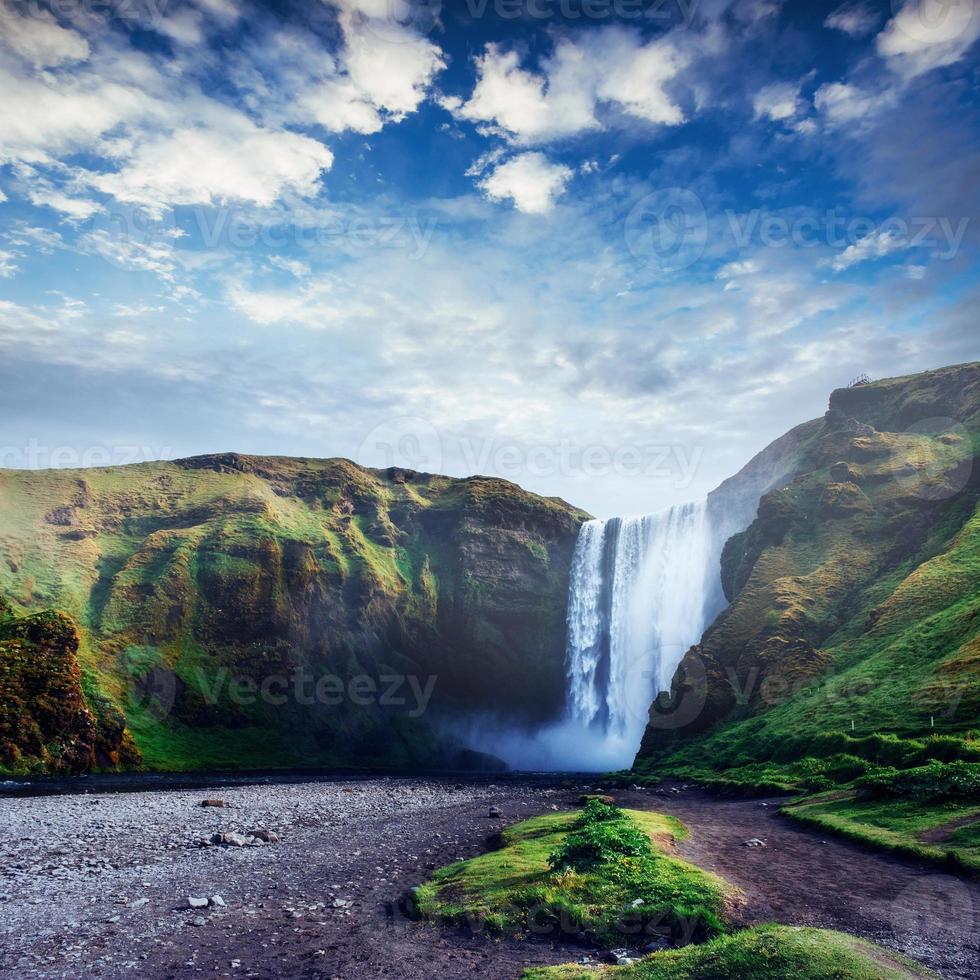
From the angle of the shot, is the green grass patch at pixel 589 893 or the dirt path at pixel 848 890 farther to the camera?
the green grass patch at pixel 589 893

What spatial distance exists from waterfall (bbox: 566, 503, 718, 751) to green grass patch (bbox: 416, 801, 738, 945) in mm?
76031

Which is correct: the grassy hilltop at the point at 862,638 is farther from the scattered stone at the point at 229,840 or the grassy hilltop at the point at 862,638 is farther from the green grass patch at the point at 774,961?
the scattered stone at the point at 229,840

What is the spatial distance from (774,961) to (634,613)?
94285 mm

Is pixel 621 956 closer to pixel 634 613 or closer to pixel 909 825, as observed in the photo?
pixel 909 825

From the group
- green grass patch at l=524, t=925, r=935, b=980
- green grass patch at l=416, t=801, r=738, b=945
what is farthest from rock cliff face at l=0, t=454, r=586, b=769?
green grass patch at l=524, t=925, r=935, b=980

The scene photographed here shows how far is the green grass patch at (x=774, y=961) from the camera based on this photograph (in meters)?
7.76

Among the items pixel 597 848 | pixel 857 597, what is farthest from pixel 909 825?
pixel 857 597

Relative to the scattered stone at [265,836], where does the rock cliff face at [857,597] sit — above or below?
above

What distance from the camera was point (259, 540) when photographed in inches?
3819

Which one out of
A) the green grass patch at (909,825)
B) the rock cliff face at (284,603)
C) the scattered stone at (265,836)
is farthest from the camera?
the rock cliff face at (284,603)

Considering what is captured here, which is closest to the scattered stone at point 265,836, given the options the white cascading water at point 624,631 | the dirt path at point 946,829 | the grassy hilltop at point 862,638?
the grassy hilltop at point 862,638

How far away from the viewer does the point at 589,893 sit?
15.3 meters

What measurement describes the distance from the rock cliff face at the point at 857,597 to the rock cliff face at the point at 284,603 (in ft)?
139

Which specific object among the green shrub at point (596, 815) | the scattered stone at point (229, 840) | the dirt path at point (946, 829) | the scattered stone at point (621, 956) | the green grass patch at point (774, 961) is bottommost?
the scattered stone at point (229, 840)
